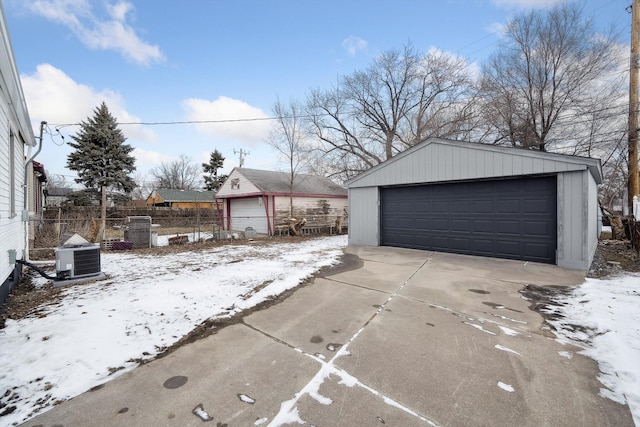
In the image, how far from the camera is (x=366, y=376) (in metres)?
2.39

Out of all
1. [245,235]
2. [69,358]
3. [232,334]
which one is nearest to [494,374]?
[232,334]

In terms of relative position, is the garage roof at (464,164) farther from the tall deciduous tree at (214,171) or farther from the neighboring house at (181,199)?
the tall deciduous tree at (214,171)

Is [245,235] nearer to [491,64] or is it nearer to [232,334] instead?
[232,334]

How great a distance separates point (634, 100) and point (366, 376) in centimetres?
1470

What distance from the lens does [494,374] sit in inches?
95.3

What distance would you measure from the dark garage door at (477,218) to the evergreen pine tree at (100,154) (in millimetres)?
24128

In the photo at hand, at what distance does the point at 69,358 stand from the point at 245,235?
11.0 metres

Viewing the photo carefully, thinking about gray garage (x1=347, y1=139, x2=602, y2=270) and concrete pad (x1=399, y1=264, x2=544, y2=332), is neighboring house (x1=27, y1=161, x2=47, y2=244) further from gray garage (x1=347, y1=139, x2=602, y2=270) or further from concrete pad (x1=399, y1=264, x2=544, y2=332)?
gray garage (x1=347, y1=139, x2=602, y2=270)

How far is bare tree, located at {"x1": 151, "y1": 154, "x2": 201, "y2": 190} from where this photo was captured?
5281cm

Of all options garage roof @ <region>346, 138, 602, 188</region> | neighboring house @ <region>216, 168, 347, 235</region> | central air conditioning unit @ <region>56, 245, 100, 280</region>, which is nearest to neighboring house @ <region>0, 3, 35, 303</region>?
central air conditioning unit @ <region>56, 245, 100, 280</region>

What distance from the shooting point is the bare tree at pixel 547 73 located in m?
14.0

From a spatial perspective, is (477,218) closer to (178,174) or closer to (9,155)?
(9,155)

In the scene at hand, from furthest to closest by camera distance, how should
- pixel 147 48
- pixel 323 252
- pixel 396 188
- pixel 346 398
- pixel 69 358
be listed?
pixel 147 48 → pixel 396 188 → pixel 323 252 → pixel 69 358 → pixel 346 398

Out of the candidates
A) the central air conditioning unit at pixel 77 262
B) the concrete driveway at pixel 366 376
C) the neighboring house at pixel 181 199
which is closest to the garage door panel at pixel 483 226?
the concrete driveway at pixel 366 376
